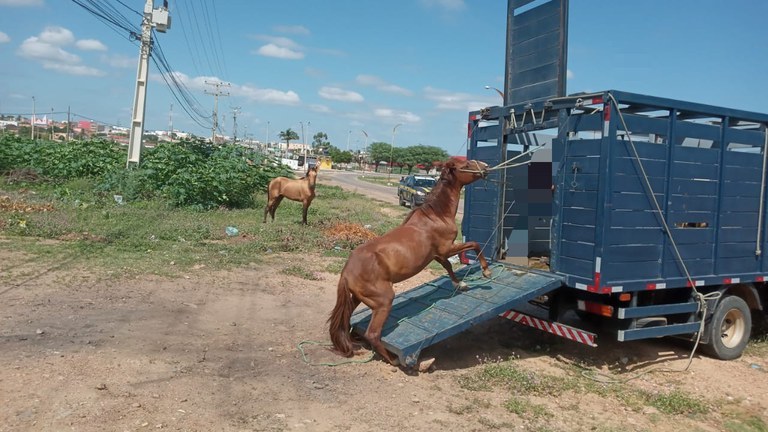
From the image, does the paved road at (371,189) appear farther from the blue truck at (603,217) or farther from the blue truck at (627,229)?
the blue truck at (627,229)

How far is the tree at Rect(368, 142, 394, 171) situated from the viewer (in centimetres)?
10331

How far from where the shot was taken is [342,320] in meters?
5.68

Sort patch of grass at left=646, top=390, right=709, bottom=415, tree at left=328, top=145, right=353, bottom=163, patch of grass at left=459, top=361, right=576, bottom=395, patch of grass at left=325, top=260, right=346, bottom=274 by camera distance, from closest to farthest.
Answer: patch of grass at left=646, top=390, right=709, bottom=415
patch of grass at left=459, top=361, right=576, bottom=395
patch of grass at left=325, top=260, right=346, bottom=274
tree at left=328, top=145, right=353, bottom=163

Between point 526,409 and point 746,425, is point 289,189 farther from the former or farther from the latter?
point 746,425

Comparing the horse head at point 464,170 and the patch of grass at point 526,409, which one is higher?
the horse head at point 464,170

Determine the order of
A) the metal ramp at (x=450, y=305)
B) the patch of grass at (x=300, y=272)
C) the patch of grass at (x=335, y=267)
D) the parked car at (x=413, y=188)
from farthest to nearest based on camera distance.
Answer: the parked car at (x=413, y=188) → the patch of grass at (x=335, y=267) → the patch of grass at (x=300, y=272) → the metal ramp at (x=450, y=305)

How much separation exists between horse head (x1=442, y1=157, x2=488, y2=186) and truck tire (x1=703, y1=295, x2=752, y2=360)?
337 centimetres

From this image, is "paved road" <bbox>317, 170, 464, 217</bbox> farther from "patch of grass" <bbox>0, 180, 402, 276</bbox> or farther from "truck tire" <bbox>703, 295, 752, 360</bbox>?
"truck tire" <bbox>703, 295, 752, 360</bbox>

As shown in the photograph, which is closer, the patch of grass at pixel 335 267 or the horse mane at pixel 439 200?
the horse mane at pixel 439 200

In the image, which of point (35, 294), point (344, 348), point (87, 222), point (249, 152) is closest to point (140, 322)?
point (35, 294)

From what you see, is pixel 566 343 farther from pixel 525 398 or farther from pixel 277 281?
pixel 277 281

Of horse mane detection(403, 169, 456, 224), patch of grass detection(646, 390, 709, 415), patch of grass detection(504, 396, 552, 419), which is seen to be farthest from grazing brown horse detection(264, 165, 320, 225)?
patch of grass detection(646, 390, 709, 415)

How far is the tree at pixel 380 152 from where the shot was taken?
10331cm

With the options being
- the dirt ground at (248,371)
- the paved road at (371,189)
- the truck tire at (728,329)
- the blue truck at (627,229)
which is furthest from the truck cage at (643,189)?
the paved road at (371,189)
